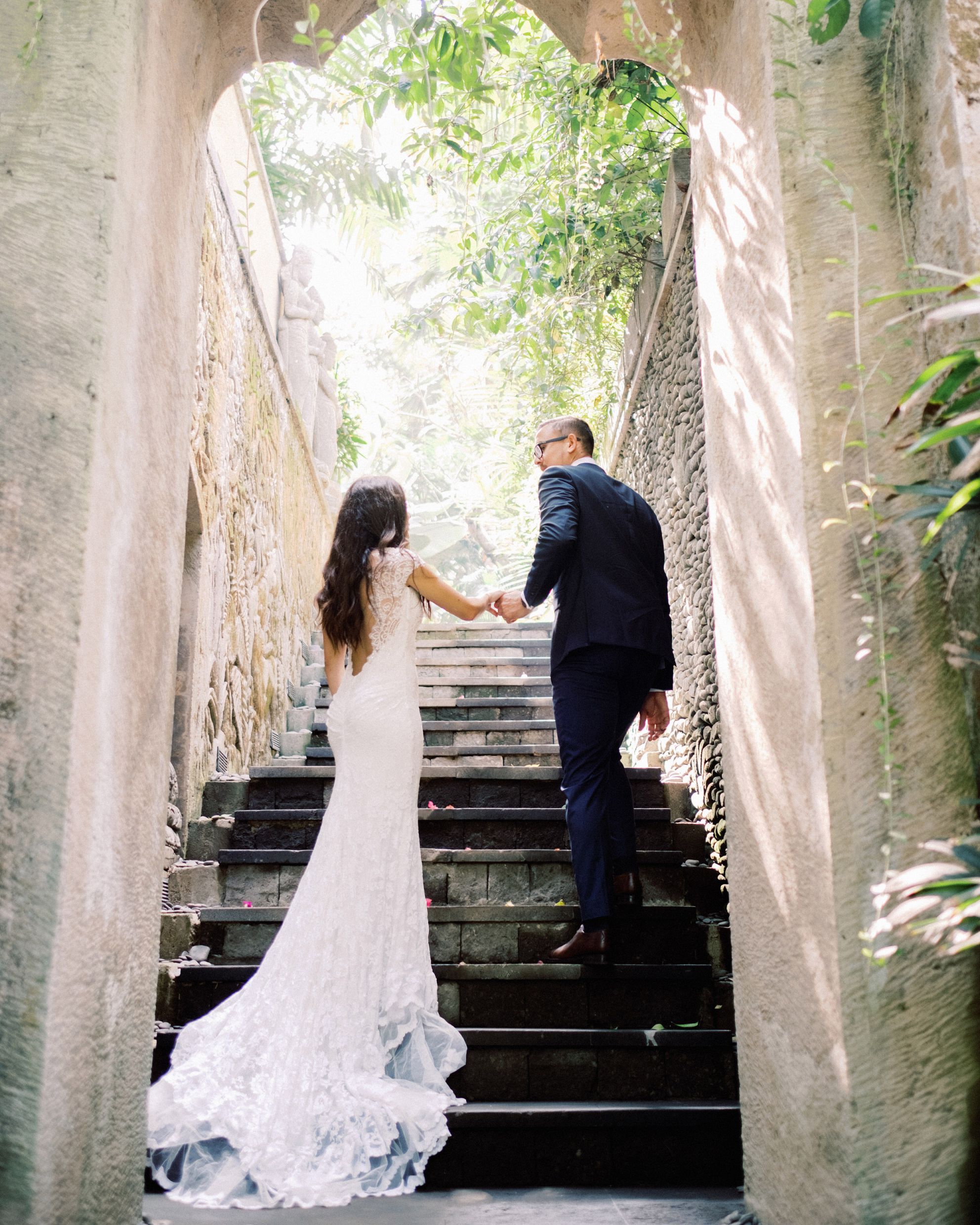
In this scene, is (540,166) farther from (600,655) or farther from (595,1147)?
(595,1147)

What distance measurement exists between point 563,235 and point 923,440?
185 inches

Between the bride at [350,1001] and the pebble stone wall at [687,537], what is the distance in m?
1.32

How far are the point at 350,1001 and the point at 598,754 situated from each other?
105 cm

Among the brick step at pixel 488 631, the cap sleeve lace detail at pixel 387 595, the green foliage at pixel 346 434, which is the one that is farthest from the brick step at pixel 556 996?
the green foliage at pixel 346 434

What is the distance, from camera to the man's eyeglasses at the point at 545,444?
3.88 metres

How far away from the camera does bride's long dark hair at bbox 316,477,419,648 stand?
339cm

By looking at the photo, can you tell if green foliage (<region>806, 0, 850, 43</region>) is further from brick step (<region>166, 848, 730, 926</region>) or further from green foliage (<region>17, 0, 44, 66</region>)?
brick step (<region>166, 848, 730, 926</region>)

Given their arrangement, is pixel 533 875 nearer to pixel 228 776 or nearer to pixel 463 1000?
pixel 463 1000

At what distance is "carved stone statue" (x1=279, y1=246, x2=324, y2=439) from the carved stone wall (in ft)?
1.65

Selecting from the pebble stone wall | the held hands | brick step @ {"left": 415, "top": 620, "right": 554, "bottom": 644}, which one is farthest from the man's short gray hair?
brick step @ {"left": 415, "top": 620, "right": 554, "bottom": 644}

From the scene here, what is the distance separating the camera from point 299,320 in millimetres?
7898

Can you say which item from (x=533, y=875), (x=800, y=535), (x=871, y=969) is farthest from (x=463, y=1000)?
(x=800, y=535)

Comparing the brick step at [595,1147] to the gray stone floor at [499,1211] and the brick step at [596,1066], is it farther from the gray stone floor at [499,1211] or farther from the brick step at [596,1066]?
the brick step at [596,1066]

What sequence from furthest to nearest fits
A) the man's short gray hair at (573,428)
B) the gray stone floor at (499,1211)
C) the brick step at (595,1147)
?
the man's short gray hair at (573,428), the brick step at (595,1147), the gray stone floor at (499,1211)
